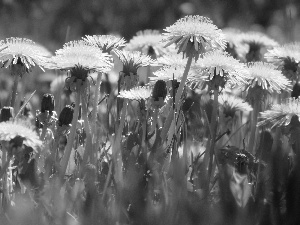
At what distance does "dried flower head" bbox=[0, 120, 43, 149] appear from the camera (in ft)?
4.56

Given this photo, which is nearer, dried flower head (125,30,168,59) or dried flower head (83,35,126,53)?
dried flower head (83,35,126,53)

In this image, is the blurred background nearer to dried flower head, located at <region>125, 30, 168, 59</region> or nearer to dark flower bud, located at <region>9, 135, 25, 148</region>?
dried flower head, located at <region>125, 30, 168, 59</region>

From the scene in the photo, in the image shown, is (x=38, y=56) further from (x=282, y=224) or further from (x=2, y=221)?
(x=282, y=224)

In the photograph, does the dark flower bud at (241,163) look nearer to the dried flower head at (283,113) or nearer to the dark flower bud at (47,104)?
the dried flower head at (283,113)

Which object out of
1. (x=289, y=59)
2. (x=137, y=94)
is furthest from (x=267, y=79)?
(x=137, y=94)

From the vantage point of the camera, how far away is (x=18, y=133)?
1.40 metres

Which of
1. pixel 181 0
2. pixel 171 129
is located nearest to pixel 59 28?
pixel 181 0

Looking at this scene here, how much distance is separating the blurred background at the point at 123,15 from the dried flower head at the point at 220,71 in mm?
3249

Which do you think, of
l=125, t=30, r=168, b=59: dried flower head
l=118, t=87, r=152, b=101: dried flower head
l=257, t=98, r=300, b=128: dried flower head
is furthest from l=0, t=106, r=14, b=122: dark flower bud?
l=125, t=30, r=168, b=59: dried flower head

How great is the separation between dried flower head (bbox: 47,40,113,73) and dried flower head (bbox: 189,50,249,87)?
1.05ft

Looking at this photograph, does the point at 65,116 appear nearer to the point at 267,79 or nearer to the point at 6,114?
the point at 6,114

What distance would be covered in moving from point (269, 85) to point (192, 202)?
1040 millimetres

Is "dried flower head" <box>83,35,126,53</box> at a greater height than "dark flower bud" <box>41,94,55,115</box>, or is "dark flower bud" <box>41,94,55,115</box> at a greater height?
"dried flower head" <box>83,35,126,53</box>

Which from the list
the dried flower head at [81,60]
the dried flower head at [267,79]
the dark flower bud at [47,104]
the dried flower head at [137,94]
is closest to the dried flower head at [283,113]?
the dried flower head at [267,79]
